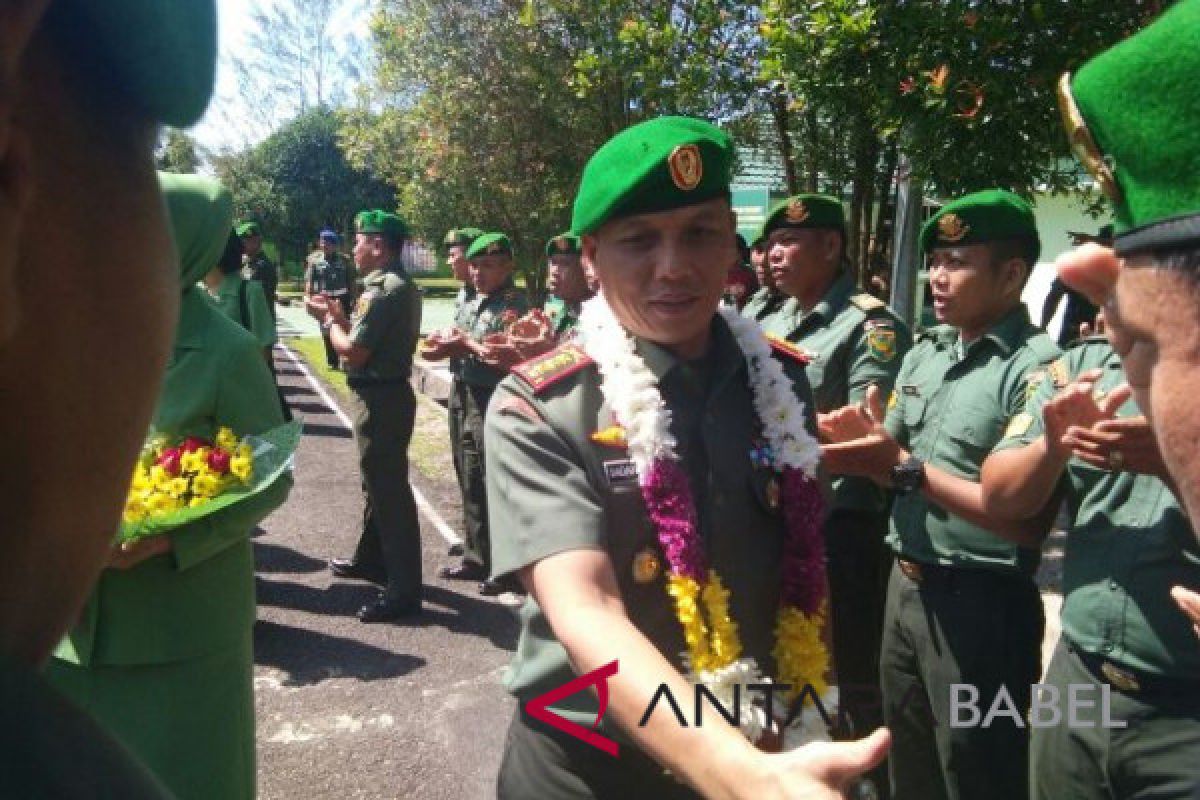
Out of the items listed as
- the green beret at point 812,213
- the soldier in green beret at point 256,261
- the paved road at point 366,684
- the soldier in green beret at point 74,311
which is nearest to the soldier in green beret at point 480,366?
the paved road at point 366,684

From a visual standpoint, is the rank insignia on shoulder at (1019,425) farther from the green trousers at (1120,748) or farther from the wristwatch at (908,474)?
the green trousers at (1120,748)

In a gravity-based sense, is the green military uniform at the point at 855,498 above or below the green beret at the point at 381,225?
below

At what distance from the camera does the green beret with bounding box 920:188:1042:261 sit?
325 centimetres

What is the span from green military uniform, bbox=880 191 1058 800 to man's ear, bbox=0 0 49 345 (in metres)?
2.99

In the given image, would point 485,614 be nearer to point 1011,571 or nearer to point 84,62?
point 1011,571

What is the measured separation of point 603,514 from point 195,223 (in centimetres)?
141

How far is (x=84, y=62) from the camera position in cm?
58

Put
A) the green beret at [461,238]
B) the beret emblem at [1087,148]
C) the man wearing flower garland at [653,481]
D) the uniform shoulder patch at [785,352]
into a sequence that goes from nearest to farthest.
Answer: the beret emblem at [1087,148], the man wearing flower garland at [653,481], the uniform shoulder patch at [785,352], the green beret at [461,238]

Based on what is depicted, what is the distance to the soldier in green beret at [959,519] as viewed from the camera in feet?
9.52

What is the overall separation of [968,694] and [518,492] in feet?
6.57

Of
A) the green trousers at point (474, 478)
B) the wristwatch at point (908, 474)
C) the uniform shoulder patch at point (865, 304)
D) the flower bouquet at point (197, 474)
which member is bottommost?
the green trousers at point (474, 478)

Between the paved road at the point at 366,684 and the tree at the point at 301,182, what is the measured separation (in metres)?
30.6

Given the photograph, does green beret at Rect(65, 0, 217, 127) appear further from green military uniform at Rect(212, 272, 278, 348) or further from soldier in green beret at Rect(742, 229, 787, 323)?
green military uniform at Rect(212, 272, 278, 348)

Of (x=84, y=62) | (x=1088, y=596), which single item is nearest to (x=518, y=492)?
(x=84, y=62)
